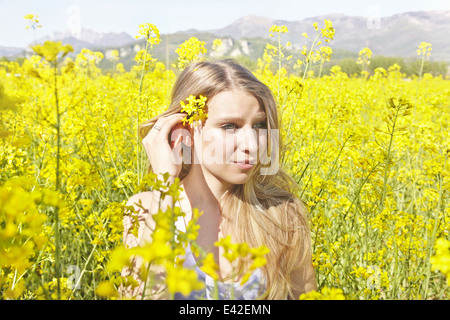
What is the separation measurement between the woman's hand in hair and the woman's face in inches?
3.4

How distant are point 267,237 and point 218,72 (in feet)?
2.16

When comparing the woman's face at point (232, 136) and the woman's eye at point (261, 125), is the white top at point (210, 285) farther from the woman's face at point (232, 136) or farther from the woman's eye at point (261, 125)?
the woman's eye at point (261, 125)

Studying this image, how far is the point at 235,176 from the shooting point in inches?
47.6

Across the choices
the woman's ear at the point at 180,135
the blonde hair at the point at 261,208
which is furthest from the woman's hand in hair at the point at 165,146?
the blonde hair at the point at 261,208

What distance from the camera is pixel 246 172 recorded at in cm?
120

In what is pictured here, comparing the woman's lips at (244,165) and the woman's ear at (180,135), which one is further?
the woman's ear at (180,135)

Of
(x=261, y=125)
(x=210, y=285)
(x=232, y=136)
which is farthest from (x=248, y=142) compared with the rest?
(x=210, y=285)

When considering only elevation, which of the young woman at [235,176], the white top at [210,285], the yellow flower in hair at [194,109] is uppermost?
the yellow flower in hair at [194,109]

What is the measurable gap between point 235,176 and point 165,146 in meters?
0.26

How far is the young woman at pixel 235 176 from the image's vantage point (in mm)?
1196

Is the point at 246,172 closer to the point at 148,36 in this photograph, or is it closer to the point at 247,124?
the point at 247,124

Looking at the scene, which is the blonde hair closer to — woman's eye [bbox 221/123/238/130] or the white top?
the white top

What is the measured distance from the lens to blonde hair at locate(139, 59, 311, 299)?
4.27ft
